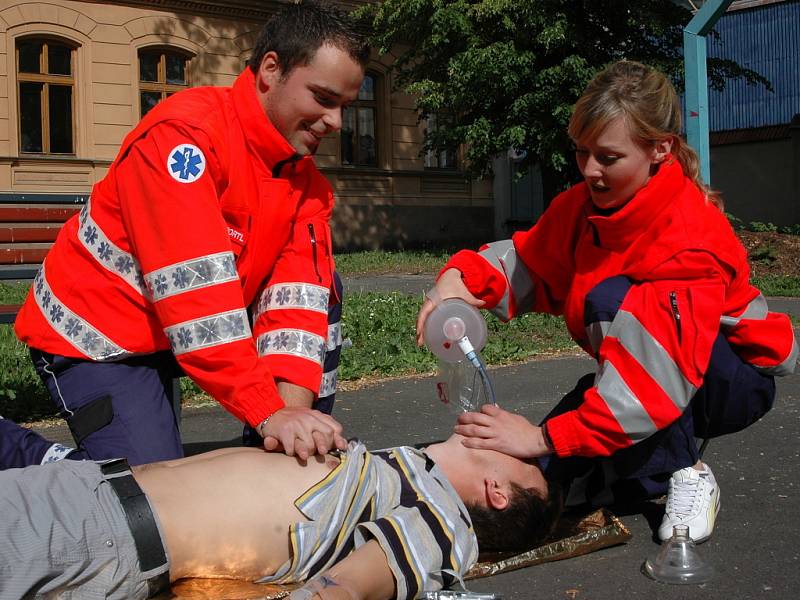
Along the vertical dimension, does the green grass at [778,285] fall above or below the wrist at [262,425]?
above

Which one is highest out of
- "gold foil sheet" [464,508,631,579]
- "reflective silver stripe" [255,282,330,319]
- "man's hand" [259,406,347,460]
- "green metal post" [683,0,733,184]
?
"green metal post" [683,0,733,184]

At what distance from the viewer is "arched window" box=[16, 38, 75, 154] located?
18.5 metres

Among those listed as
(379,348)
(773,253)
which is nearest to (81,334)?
(379,348)

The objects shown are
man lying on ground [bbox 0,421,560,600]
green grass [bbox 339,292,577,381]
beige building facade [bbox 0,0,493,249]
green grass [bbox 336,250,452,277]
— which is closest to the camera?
man lying on ground [bbox 0,421,560,600]

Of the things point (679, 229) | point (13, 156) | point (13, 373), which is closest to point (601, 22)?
point (13, 156)

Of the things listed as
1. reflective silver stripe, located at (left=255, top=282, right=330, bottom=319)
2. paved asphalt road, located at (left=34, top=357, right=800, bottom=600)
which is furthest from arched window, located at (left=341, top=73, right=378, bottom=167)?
reflective silver stripe, located at (left=255, top=282, right=330, bottom=319)

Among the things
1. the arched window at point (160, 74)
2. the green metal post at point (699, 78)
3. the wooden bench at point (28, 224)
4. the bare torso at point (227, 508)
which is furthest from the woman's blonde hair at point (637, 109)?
the arched window at point (160, 74)

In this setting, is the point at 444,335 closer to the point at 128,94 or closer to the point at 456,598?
the point at 456,598

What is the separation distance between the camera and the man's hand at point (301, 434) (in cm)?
279

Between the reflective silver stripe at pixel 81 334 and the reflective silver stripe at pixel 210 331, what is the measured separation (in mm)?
439

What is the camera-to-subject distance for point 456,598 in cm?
262

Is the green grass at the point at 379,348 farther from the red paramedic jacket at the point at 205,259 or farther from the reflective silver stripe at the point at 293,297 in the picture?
the reflective silver stripe at the point at 293,297

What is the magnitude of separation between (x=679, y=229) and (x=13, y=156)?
17137 millimetres

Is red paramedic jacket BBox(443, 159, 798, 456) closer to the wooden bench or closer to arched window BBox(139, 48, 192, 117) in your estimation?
the wooden bench
